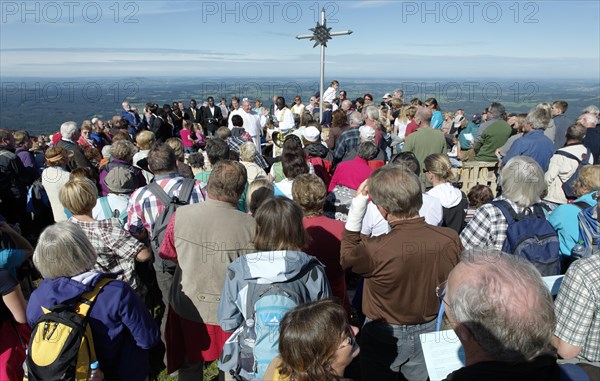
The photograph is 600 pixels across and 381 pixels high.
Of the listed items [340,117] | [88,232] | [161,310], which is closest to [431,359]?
[88,232]

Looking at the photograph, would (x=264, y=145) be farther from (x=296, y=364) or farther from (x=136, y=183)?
(x=296, y=364)

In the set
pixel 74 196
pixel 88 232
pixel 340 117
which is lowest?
pixel 88 232

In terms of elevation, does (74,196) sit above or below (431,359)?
above

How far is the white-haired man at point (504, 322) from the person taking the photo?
1434 millimetres

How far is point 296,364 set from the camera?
191 centimetres

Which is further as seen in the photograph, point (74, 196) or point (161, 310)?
point (161, 310)

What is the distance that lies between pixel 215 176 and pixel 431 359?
6.26 ft

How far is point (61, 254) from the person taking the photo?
2406mm

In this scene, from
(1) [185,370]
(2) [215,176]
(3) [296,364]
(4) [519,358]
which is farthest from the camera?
(1) [185,370]

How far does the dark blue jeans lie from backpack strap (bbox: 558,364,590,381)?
1.19m

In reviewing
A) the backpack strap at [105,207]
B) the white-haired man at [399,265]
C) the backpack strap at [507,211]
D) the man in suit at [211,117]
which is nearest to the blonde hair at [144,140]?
the backpack strap at [105,207]

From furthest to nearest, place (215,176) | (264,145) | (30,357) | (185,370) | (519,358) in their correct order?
(264,145) → (185,370) → (215,176) → (30,357) → (519,358)

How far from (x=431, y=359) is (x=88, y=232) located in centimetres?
253

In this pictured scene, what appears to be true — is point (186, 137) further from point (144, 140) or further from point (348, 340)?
point (348, 340)
